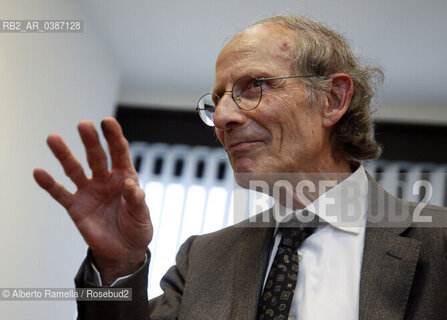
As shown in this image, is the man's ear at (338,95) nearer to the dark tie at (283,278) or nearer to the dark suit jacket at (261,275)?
the dark suit jacket at (261,275)

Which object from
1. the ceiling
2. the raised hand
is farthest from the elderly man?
the ceiling

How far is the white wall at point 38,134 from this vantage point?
2012 mm

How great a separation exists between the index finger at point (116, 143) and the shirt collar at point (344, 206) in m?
0.50

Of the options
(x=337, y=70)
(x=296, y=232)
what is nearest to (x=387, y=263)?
(x=296, y=232)

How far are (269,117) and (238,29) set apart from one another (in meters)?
1.57

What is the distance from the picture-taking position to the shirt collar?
1.21 meters

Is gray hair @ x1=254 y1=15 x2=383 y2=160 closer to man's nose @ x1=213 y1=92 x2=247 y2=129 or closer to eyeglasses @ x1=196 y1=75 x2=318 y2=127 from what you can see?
eyeglasses @ x1=196 y1=75 x2=318 y2=127

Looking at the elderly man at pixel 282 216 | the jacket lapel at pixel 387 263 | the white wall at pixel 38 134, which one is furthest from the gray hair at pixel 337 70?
the white wall at pixel 38 134

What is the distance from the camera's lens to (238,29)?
2.72 meters

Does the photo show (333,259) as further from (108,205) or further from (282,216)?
(108,205)

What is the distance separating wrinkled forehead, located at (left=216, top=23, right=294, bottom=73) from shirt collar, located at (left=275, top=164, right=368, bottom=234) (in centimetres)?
33

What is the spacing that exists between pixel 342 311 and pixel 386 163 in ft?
8.47

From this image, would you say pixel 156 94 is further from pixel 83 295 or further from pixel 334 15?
pixel 83 295

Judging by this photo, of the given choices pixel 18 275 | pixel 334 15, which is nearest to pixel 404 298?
pixel 18 275
